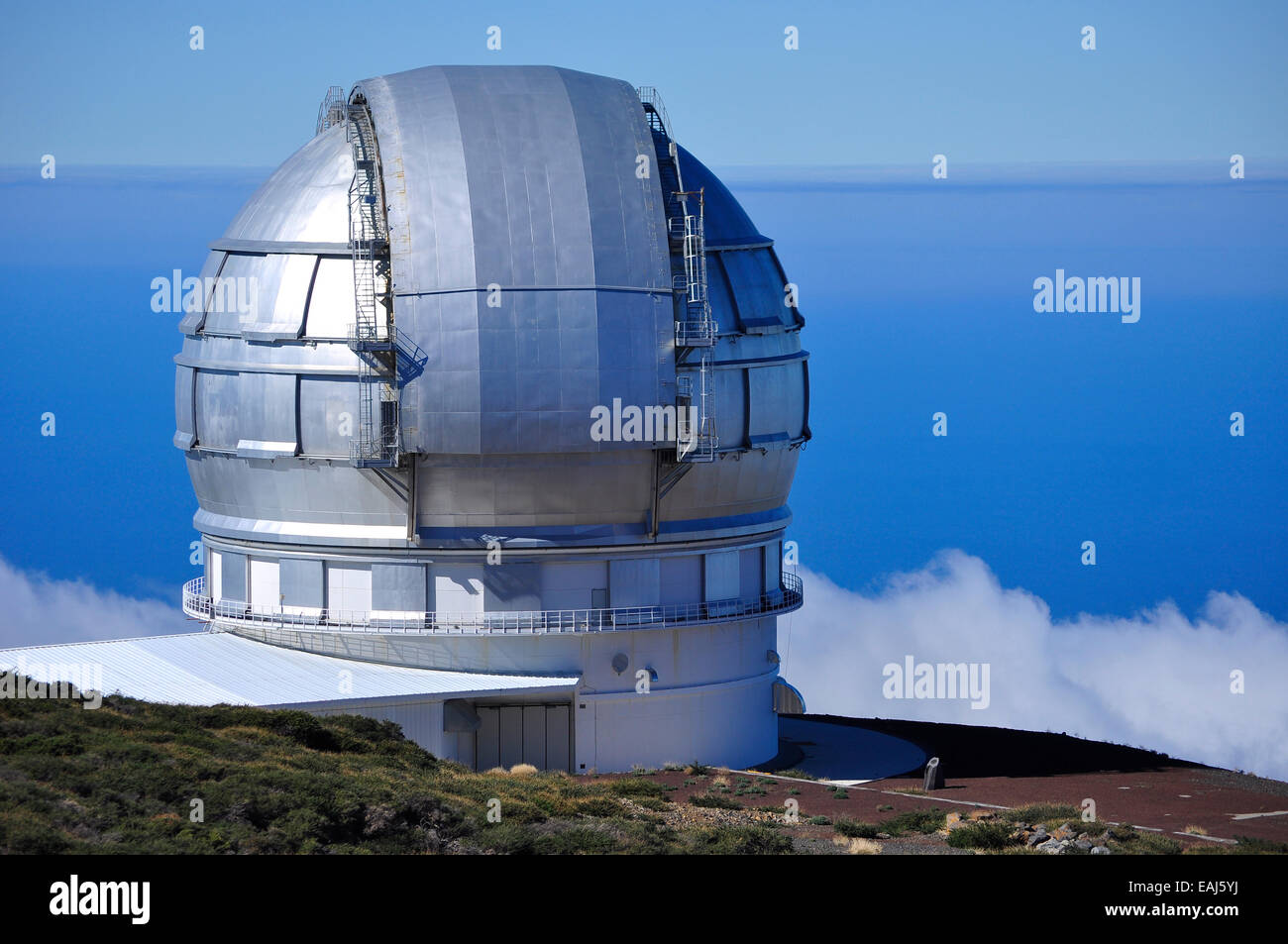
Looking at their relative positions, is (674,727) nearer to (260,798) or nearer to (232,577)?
(232,577)

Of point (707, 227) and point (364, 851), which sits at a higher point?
point (707, 227)

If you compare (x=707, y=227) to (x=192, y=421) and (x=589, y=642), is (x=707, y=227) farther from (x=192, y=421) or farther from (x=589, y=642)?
(x=192, y=421)

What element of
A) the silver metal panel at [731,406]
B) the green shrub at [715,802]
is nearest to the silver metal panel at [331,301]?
the silver metal panel at [731,406]

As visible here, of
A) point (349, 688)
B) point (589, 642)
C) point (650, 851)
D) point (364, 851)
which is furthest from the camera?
point (589, 642)

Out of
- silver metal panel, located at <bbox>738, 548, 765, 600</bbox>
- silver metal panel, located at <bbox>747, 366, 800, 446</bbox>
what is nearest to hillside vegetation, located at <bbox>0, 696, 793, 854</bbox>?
silver metal panel, located at <bbox>738, 548, 765, 600</bbox>
